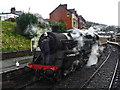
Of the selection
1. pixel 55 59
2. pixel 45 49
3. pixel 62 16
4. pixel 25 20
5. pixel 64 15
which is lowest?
pixel 55 59

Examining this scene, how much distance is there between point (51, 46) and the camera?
23.8 feet

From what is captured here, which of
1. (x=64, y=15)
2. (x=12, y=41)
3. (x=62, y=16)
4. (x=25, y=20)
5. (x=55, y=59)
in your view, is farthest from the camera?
(x=62, y=16)

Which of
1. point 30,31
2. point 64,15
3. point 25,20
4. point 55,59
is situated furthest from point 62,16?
point 55,59

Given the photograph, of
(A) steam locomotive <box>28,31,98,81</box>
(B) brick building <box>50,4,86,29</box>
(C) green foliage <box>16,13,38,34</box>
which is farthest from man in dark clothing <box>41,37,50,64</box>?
(B) brick building <box>50,4,86,29</box>

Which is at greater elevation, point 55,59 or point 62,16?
point 62,16

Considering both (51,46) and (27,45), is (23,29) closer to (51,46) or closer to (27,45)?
(27,45)

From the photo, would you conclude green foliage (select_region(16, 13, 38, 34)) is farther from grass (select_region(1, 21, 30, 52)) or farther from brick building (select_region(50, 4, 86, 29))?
brick building (select_region(50, 4, 86, 29))

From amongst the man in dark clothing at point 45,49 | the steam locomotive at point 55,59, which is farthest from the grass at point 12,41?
the man in dark clothing at point 45,49

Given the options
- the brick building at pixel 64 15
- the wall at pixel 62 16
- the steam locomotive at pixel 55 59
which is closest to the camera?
the steam locomotive at pixel 55 59

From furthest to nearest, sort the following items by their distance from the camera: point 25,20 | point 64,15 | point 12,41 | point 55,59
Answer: point 64,15 < point 25,20 < point 12,41 < point 55,59

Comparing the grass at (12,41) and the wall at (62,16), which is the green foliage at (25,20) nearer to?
the grass at (12,41)

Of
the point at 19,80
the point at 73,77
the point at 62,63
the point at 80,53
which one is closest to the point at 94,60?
the point at 80,53

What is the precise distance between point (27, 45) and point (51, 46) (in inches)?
394

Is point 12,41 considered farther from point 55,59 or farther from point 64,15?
point 64,15
